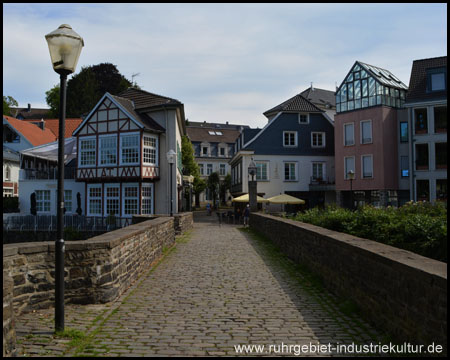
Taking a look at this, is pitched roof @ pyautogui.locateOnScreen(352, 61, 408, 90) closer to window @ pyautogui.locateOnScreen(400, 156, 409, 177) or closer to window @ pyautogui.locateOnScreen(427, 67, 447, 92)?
window @ pyautogui.locateOnScreen(427, 67, 447, 92)

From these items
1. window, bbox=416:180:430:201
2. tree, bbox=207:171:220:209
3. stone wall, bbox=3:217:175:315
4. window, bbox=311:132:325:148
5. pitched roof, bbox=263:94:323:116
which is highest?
pitched roof, bbox=263:94:323:116

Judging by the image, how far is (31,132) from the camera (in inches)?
1934

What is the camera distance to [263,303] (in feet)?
22.7

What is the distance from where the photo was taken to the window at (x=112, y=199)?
30230 mm

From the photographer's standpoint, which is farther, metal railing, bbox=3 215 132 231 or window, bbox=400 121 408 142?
window, bbox=400 121 408 142

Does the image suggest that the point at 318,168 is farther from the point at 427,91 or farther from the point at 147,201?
the point at 147,201

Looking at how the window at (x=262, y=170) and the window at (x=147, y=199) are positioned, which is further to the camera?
the window at (x=262, y=170)

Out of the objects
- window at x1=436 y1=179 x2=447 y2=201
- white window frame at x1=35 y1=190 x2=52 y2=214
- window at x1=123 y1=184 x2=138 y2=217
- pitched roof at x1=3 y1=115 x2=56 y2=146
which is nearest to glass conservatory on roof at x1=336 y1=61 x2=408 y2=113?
window at x1=436 y1=179 x2=447 y2=201

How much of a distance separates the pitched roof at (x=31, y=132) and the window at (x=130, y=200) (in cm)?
2247

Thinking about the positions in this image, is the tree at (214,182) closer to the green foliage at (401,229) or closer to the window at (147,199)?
the window at (147,199)

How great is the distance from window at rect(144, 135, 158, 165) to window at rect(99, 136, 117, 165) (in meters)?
2.23

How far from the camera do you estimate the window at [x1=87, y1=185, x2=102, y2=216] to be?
30938 millimetres

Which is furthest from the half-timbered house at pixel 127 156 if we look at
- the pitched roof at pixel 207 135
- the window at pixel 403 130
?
the pitched roof at pixel 207 135

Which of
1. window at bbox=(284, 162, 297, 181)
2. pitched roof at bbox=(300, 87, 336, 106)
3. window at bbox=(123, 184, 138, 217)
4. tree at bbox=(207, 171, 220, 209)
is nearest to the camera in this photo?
window at bbox=(123, 184, 138, 217)
